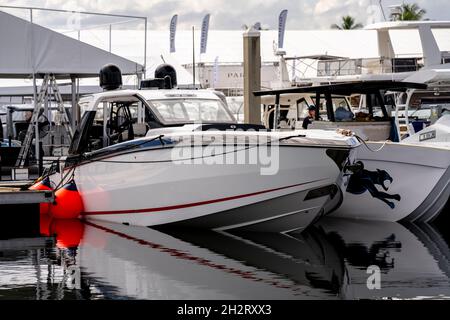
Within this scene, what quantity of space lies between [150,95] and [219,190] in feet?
9.29

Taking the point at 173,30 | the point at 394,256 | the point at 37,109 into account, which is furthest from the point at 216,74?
the point at 394,256

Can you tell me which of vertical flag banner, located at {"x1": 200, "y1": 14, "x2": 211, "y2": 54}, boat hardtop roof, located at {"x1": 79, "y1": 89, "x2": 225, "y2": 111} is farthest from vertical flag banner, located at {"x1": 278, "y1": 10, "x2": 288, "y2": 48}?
boat hardtop roof, located at {"x1": 79, "y1": 89, "x2": 225, "y2": 111}

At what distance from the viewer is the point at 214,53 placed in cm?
4575

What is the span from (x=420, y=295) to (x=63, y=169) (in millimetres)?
8313

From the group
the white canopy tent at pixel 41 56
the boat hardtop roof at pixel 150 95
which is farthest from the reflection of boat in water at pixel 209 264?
the white canopy tent at pixel 41 56

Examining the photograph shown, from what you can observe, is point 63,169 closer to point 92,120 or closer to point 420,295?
point 92,120

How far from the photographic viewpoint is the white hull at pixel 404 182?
15.7 meters

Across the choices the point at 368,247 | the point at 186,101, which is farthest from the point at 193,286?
the point at 186,101

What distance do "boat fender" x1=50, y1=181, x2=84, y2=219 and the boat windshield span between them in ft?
6.76

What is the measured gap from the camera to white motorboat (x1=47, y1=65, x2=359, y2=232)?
1361cm

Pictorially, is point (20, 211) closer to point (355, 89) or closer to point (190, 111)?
point (190, 111)

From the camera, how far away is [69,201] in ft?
54.1

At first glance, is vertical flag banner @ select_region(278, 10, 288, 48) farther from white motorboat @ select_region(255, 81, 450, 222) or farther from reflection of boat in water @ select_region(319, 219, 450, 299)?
reflection of boat in water @ select_region(319, 219, 450, 299)

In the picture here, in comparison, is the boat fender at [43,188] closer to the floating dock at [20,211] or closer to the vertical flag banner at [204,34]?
the floating dock at [20,211]
